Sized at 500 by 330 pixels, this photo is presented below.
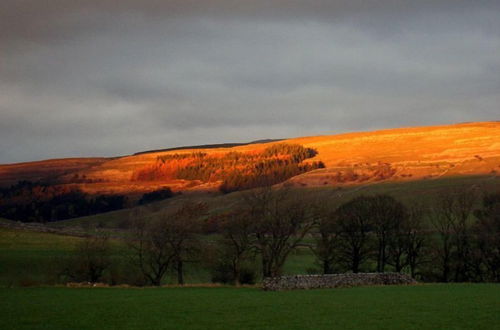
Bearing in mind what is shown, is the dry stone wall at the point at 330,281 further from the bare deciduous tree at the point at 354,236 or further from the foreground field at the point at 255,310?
the bare deciduous tree at the point at 354,236

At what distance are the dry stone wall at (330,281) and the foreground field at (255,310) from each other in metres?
3.42

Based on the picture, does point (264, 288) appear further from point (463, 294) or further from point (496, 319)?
point (496, 319)

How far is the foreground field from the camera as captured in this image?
30.7m

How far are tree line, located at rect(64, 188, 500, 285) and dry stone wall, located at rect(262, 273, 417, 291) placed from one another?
9.70 meters

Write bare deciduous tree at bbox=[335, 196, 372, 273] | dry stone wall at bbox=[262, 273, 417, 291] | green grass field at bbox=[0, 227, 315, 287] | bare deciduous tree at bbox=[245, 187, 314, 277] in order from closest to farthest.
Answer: dry stone wall at bbox=[262, 273, 417, 291] → bare deciduous tree at bbox=[245, 187, 314, 277] → green grass field at bbox=[0, 227, 315, 287] → bare deciduous tree at bbox=[335, 196, 372, 273]

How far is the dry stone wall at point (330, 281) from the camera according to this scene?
2132 inches

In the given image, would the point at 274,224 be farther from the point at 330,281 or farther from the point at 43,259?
the point at 43,259

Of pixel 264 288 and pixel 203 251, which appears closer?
pixel 264 288

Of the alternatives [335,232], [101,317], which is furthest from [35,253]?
[101,317]

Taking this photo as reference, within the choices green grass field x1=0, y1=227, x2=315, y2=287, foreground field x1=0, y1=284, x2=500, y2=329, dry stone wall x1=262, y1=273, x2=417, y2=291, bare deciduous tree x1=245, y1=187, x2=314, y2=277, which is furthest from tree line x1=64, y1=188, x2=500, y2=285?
foreground field x1=0, y1=284, x2=500, y2=329

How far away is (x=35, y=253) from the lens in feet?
277

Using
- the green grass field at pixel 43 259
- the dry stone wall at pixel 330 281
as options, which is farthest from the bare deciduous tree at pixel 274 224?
the dry stone wall at pixel 330 281

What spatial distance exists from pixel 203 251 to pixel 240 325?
121ft

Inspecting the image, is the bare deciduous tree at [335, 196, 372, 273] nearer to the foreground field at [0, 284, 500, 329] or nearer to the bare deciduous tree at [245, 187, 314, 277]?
the bare deciduous tree at [245, 187, 314, 277]
